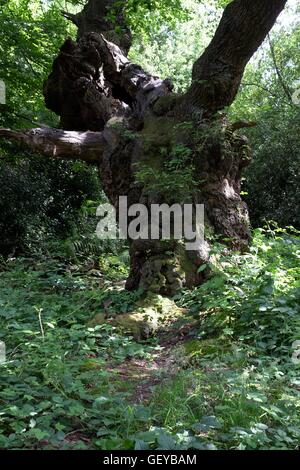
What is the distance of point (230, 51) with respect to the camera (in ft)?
21.1

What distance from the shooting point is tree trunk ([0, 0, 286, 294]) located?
5.94m

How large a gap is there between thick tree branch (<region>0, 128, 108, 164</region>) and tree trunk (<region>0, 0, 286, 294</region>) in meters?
0.01

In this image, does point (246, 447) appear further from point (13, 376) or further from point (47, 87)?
point (47, 87)

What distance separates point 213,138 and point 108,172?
5.79ft

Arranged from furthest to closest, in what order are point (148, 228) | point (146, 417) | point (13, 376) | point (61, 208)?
point (61, 208), point (148, 228), point (13, 376), point (146, 417)

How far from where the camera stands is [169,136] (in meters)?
6.71

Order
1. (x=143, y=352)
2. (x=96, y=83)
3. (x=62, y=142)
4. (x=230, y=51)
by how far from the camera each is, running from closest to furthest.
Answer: (x=143, y=352), (x=230, y=51), (x=62, y=142), (x=96, y=83)

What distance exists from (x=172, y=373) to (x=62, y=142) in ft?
14.7

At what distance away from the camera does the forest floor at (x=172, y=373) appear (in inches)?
99.9

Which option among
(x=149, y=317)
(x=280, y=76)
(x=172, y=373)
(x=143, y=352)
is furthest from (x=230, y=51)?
(x=280, y=76)

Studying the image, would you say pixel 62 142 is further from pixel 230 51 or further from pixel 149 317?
pixel 149 317

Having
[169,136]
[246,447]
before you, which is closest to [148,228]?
[169,136]

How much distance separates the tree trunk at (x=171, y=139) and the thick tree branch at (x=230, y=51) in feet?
0.04

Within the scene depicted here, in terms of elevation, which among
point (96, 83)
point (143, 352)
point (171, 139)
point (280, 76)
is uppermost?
point (280, 76)
